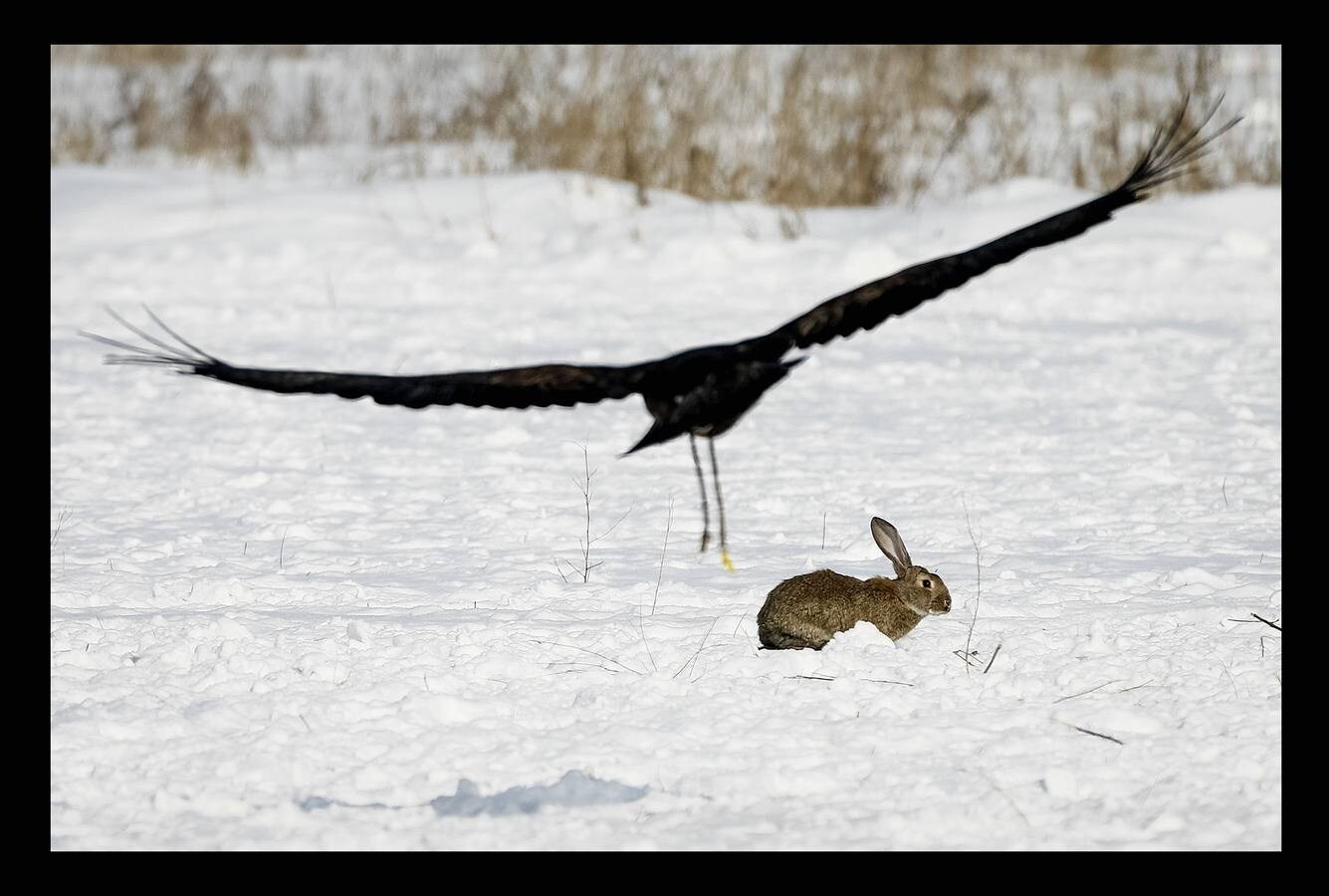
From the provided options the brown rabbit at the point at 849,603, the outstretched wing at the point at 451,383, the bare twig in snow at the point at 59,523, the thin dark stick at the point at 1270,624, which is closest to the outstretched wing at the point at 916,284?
the outstretched wing at the point at 451,383

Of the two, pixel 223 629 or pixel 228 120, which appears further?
pixel 228 120

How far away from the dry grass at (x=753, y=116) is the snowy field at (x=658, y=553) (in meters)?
1.27

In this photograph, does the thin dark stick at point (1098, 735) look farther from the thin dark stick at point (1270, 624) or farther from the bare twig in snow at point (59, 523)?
the bare twig in snow at point (59, 523)

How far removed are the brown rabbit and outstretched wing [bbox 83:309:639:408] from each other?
0.79 meters

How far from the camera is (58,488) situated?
236 inches

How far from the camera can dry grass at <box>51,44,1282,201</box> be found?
11.8 metres

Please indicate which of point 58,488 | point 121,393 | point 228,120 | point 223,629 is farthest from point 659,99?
point 223,629

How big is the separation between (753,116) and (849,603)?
8.82 m

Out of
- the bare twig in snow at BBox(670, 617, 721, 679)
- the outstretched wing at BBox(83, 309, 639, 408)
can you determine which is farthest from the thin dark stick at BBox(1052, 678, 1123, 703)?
the outstretched wing at BBox(83, 309, 639, 408)

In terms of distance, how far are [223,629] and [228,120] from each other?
35.1ft

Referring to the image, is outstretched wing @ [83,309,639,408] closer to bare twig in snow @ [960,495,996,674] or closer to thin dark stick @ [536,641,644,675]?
thin dark stick @ [536,641,644,675]

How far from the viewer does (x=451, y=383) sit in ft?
13.9
